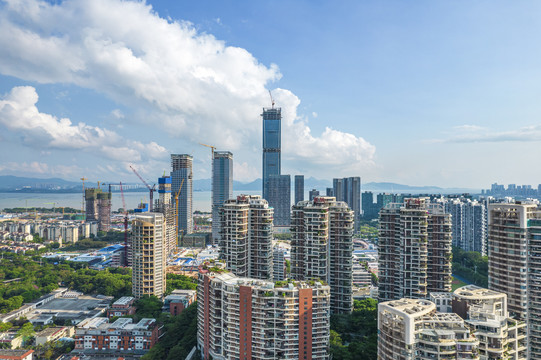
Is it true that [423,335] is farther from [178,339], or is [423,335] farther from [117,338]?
[117,338]

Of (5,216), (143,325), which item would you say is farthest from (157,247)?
(5,216)

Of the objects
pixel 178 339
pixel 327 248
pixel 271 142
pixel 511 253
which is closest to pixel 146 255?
pixel 178 339

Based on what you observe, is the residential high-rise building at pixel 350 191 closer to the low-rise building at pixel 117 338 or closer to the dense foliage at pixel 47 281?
the dense foliage at pixel 47 281

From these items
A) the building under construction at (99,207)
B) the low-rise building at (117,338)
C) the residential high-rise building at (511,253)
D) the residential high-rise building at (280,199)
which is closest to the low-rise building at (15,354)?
the low-rise building at (117,338)

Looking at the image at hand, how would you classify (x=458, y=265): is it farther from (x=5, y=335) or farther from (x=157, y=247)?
(x=5, y=335)

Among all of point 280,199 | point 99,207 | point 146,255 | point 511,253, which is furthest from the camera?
point 280,199

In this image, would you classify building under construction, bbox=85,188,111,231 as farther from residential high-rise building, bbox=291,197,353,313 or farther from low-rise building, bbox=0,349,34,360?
residential high-rise building, bbox=291,197,353,313

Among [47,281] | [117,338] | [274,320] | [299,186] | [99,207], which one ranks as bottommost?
[117,338]
